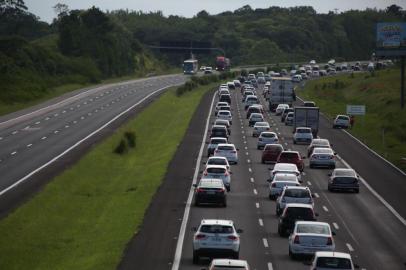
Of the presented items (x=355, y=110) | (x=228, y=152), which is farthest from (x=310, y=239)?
(x=355, y=110)

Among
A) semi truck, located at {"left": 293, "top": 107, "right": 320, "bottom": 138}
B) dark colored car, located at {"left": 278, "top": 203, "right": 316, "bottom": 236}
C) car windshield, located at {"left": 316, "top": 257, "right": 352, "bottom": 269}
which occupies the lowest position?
semi truck, located at {"left": 293, "top": 107, "right": 320, "bottom": 138}

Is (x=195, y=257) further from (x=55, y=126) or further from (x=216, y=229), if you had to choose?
(x=55, y=126)

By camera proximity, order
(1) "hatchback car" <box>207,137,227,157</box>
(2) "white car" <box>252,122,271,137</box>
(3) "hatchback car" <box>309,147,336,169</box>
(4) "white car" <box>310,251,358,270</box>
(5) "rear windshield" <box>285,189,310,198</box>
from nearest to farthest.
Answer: (4) "white car" <box>310,251,358,270</box> → (5) "rear windshield" <box>285,189,310,198</box> → (3) "hatchback car" <box>309,147,336,169</box> → (1) "hatchback car" <box>207,137,227,157</box> → (2) "white car" <box>252,122,271,137</box>

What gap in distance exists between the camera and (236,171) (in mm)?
→ 68125

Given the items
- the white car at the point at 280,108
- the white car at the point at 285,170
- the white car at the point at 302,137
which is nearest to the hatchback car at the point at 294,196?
the white car at the point at 285,170

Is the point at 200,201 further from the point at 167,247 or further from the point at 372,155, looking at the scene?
the point at 372,155

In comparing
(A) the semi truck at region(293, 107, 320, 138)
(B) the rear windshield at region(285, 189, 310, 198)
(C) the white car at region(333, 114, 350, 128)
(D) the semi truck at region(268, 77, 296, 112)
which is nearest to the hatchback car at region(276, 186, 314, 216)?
(B) the rear windshield at region(285, 189, 310, 198)

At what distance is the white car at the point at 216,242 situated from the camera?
114 feet

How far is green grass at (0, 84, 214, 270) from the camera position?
3878 centimetres

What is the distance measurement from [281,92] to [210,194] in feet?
245

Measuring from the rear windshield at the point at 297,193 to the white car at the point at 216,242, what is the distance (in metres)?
11.9

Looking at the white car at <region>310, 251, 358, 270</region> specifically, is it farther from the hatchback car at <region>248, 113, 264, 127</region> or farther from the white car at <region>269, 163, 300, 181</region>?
the hatchback car at <region>248, 113, 264, 127</region>

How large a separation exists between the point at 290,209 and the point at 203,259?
6214 mm

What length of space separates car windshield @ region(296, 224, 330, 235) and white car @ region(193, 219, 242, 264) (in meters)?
2.22
